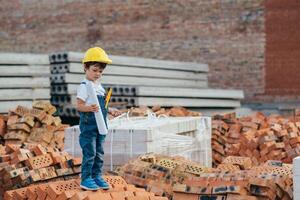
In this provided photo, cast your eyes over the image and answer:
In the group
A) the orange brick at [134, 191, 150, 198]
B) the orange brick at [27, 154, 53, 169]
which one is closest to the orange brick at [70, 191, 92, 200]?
the orange brick at [134, 191, 150, 198]

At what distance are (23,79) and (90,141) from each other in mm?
7165

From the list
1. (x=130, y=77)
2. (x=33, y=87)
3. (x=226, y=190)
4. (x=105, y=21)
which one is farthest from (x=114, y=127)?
(x=105, y=21)

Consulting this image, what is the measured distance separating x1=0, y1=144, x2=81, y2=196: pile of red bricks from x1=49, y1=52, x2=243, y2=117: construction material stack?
5611 millimetres

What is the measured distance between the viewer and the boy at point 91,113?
633cm

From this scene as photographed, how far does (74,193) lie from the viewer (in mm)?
6371

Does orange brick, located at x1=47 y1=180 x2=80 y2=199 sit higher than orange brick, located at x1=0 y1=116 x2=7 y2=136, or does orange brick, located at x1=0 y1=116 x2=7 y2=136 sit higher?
orange brick, located at x1=0 y1=116 x2=7 y2=136

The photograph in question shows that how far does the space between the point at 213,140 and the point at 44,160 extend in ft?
15.9

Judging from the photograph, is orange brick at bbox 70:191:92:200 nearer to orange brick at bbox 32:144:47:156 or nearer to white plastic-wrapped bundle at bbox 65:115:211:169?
orange brick at bbox 32:144:47:156

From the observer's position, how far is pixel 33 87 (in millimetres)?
13266

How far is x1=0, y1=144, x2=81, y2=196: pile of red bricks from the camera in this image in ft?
24.5

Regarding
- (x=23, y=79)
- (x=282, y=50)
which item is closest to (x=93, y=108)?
(x=23, y=79)

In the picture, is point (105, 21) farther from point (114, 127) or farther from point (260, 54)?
point (114, 127)

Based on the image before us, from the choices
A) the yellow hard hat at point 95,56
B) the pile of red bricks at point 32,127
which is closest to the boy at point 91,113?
the yellow hard hat at point 95,56

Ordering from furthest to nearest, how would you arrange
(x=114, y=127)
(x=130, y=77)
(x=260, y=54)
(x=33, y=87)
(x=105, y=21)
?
1. (x=105, y=21)
2. (x=260, y=54)
3. (x=130, y=77)
4. (x=33, y=87)
5. (x=114, y=127)
